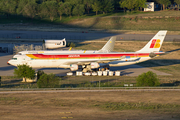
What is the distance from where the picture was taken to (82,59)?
52969 millimetres

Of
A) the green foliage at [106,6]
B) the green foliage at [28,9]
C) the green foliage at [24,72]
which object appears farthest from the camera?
the green foliage at [106,6]

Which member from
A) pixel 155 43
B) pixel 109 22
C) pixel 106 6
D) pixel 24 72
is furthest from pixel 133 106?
pixel 106 6

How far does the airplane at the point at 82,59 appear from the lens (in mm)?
51500

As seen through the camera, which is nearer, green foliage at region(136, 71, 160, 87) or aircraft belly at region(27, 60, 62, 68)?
green foliage at region(136, 71, 160, 87)

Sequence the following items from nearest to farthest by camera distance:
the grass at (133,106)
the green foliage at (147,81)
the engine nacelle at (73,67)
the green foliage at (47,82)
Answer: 1. the grass at (133,106)
2. the green foliage at (47,82)
3. the green foliage at (147,81)
4. the engine nacelle at (73,67)

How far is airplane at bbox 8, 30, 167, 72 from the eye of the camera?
169 feet

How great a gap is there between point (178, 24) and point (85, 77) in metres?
116

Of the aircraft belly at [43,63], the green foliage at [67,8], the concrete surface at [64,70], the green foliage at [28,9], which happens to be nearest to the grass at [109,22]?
the green foliage at [28,9]

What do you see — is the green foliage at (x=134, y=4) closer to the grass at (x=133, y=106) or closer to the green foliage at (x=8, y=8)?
the green foliage at (x=8, y=8)

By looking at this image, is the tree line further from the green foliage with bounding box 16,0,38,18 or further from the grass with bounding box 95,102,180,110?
the grass with bounding box 95,102,180,110

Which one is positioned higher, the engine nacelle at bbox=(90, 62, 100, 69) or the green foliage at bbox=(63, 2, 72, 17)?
the green foliage at bbox=(63, 2, 72, 17)

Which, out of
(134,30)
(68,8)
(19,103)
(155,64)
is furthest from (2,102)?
(68,8)

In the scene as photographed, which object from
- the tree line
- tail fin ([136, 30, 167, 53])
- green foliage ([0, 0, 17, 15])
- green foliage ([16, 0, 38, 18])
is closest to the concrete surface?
tail fin ([136, 30, 167, 53])

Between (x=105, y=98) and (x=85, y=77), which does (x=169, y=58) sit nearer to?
(x=85, y=77)
